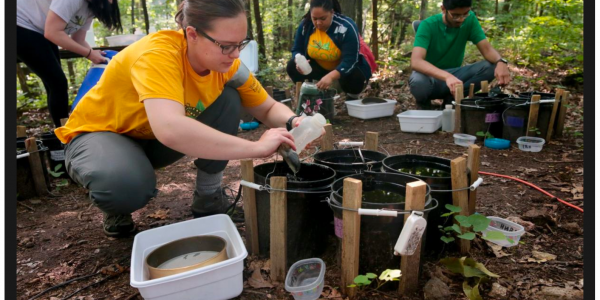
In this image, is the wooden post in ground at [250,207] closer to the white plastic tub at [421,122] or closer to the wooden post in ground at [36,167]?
the wooden post in ground at [36,167]

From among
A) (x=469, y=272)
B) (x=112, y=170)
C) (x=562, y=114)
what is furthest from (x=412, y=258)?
(x=562, y=114)

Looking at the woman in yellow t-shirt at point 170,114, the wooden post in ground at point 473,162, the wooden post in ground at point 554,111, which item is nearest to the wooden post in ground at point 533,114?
the wooden post in ground at point 554,111

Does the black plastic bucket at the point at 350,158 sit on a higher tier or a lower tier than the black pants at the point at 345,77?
lower

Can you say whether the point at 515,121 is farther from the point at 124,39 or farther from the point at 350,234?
the point at 124,39

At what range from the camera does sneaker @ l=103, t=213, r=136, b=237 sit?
210 cm

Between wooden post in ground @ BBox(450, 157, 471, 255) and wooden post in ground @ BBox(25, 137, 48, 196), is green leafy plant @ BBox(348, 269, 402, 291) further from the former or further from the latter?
wooden post in ground @ BBox(25, 137, 48, 196)

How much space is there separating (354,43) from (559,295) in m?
3.39

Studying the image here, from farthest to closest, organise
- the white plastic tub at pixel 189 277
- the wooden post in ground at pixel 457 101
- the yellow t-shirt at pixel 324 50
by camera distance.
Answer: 1. the yellow t-shirt at pixel 324 50
2. the wooden post in ground at pixel 457 101
3. the white plastic tub at pixel 189 277

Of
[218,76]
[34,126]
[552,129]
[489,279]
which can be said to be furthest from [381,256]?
[34,126]

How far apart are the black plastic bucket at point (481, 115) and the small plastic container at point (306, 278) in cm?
269

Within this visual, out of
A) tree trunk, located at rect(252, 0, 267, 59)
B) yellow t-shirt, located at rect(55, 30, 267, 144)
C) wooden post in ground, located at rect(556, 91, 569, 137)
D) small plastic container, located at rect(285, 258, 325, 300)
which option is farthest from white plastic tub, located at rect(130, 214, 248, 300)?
tree trunk, located at rect(252, 0, 267, 59)

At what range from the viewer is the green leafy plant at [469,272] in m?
1.48

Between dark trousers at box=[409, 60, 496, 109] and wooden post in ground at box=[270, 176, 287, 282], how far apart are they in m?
3.22

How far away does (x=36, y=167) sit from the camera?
2.77 metres
